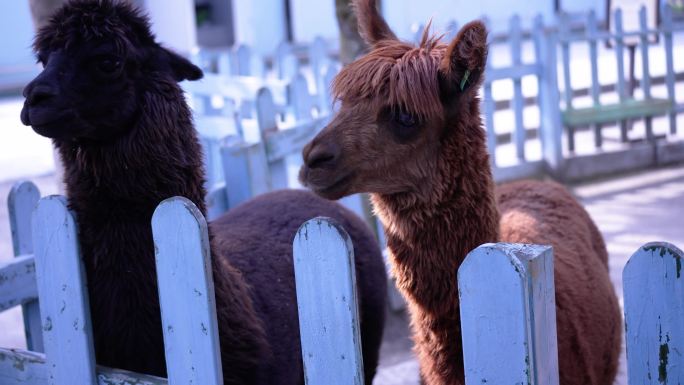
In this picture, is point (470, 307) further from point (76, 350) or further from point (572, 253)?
point (572, 253)

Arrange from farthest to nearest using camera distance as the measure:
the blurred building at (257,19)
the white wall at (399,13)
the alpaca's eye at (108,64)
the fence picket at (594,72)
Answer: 1. the white wall at (399,13)
2. the blurred building at (257,19)
3. the fence picket at (594,72)
4. the alpaca's eye at (108,64)

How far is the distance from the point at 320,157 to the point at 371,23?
0.75 metres

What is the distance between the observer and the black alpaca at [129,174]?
2580 millimetres

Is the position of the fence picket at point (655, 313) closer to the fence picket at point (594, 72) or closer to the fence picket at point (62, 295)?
the fence picket at point (62, 295)

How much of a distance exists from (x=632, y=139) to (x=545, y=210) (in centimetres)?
632

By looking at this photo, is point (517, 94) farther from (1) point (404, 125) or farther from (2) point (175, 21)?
(2) point (175, 21)

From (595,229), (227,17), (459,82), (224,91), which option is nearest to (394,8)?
(227,17)

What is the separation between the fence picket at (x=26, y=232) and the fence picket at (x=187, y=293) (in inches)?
49.4

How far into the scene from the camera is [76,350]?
92.7 inches

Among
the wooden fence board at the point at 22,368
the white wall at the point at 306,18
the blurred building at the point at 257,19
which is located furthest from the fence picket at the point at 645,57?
the white wall at the point at 306,18

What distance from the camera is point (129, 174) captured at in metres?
2.71

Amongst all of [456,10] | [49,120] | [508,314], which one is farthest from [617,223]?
[456,10]

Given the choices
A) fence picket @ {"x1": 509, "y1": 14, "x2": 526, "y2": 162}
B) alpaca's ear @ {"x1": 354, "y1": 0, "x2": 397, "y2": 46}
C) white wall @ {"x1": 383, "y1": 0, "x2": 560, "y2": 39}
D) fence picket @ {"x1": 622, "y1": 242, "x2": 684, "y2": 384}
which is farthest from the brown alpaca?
white wall @ {"x1": 383, "y1": 0, "x2": 560, "y2": 39}

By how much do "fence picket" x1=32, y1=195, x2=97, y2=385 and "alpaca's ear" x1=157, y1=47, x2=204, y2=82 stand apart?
2.68ft
